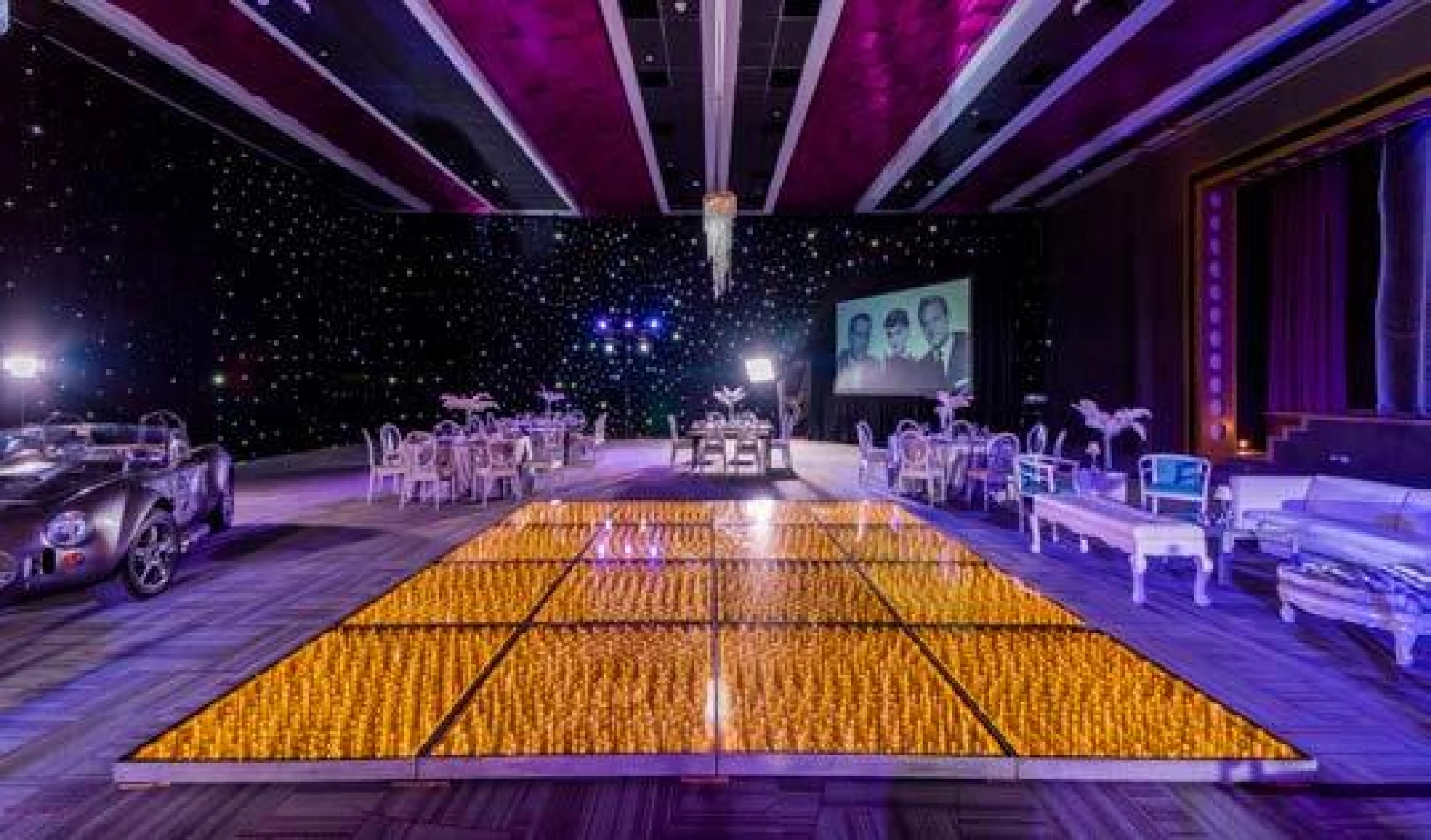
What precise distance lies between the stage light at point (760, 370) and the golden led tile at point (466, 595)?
9.78 meters

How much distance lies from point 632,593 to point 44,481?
324 centimetres

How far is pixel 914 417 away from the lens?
13.8 m

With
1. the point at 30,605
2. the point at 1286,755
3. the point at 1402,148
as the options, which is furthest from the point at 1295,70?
the point at 30,605

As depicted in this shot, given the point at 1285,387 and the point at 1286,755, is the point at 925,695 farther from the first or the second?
the point at 1285,387

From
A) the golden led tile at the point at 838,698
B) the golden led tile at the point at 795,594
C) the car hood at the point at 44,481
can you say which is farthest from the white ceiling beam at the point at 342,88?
the golden led tile at the point at 838,698

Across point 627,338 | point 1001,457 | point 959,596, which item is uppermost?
point 627,338

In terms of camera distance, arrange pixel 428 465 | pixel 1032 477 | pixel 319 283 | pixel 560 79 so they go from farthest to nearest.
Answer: pixel 319 283 < pixel 560 79 < pixel 428 465 < pixel 1032 477

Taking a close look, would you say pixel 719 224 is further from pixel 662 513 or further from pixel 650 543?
pixel 650 543

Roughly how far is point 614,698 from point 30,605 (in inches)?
144

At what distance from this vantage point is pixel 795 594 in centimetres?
450

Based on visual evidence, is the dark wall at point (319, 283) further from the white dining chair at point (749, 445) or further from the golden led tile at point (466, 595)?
the golden led tile at point (466, 595)

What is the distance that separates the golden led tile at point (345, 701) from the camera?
267cm

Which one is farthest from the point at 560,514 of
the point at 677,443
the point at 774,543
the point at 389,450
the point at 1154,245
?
the point at 1154,245

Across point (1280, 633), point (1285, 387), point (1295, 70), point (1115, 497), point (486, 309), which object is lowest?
point (1280, 633)
